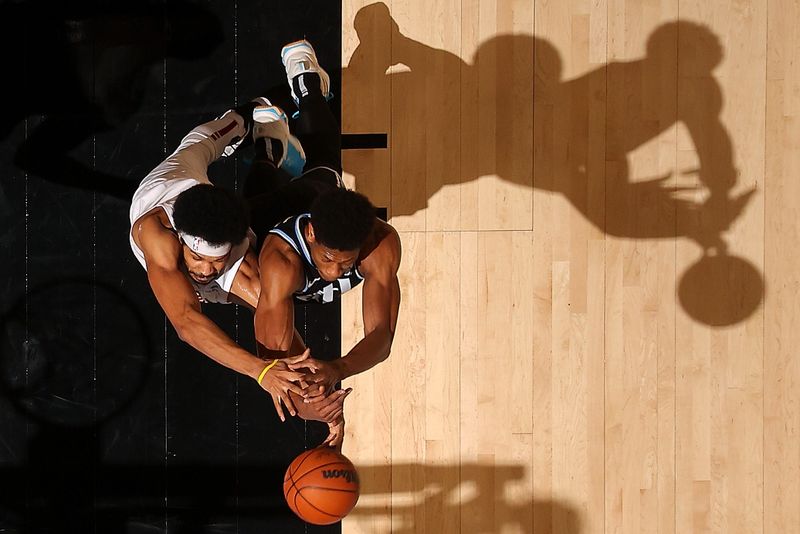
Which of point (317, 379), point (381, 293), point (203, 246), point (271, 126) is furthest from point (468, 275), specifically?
point (203, 246)

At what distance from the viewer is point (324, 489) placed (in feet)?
7.89

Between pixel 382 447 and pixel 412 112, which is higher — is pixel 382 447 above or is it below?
below

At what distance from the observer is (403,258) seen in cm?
346

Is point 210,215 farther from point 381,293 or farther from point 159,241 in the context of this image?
point 381,293

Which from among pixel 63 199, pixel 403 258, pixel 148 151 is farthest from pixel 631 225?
pixel 63 199

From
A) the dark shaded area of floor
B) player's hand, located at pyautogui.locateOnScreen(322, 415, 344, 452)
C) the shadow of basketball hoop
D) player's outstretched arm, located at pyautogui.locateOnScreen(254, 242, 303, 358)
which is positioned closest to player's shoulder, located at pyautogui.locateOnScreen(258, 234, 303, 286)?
player's outstretched arm, located at pyautogui.locateOnScreen(254, 242, 303, 358)

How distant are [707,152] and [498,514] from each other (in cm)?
203

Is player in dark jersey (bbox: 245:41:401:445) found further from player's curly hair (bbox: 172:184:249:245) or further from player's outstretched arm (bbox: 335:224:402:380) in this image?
player's curly hair (bbox: 172:184:249:245)

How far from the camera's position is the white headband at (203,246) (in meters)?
2.21

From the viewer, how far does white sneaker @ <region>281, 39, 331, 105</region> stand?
3137 mm

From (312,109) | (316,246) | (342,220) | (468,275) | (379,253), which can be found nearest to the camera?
(342,220)

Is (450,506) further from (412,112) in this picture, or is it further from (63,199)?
(63,199)

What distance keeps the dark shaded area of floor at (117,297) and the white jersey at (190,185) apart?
58 centimetres

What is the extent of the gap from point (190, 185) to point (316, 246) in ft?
1.94
